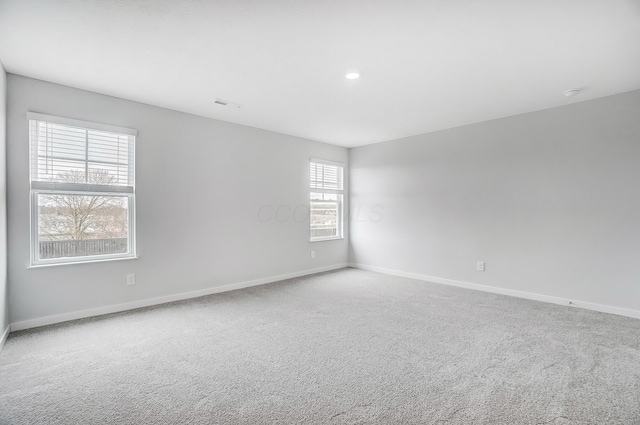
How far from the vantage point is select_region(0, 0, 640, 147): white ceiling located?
2002mm

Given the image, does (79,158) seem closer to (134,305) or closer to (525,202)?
(134,305)

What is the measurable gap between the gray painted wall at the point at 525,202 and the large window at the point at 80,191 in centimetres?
405

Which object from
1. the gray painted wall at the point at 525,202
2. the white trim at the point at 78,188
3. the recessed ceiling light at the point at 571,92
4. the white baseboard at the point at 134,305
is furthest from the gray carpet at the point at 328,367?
the recessed ceiling light at the point at 571,92

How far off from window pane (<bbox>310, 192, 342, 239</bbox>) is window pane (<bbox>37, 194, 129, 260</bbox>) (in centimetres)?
302

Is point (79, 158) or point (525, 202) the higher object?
point (79, 158)

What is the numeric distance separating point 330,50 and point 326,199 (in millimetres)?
3615

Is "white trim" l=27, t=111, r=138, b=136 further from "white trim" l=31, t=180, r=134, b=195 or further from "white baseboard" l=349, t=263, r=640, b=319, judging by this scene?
"white baseboard" l=349, t=263, r=640, b=319

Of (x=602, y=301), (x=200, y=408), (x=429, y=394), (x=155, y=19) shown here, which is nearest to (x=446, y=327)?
(x=429, y=394)

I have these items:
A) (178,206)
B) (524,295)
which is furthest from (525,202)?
(178,206)

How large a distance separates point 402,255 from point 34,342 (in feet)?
15.8

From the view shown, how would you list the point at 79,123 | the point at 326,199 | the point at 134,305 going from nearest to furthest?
the point at 79,123 < the point at 134,305 < the point at 326,199

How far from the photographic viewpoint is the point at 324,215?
594cm

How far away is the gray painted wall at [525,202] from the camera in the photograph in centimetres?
345

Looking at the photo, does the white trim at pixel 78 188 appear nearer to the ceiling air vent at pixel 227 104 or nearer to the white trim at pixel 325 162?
the ceiling air vent at pixel 227 104
